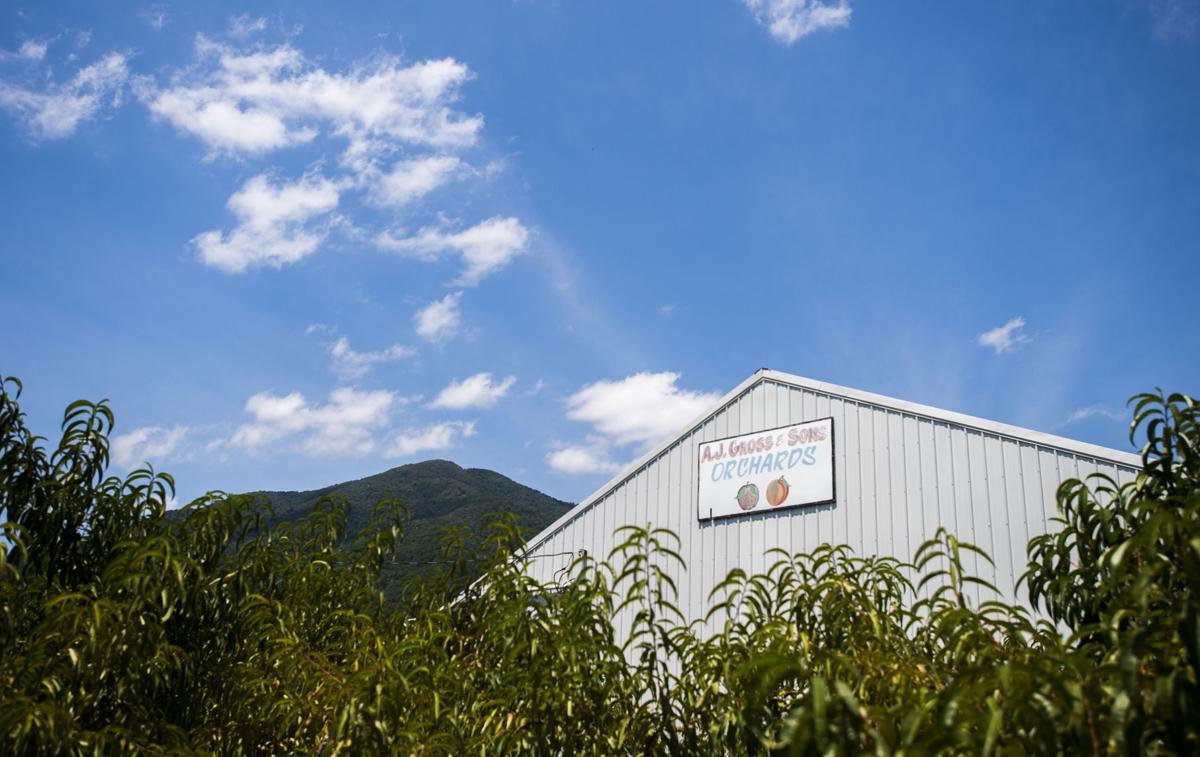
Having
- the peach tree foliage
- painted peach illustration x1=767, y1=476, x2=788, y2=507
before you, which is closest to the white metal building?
painted peach illustration x1=767, y1=476, x2=788, y2=507

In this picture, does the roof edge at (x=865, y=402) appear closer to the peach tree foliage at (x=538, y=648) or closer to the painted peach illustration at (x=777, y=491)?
the painted peach illustration at (x=777, y=491)

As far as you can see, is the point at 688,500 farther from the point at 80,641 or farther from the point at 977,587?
the point at 80,641

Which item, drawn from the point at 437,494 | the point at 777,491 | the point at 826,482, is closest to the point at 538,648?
the point at 826,482

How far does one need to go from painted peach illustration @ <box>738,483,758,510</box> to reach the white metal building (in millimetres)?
16

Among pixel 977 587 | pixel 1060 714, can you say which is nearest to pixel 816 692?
pixel 1060 714

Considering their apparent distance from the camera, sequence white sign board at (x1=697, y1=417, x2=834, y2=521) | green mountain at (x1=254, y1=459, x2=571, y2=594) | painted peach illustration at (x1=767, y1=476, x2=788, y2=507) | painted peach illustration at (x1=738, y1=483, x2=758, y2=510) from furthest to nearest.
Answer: green mountain at (x1=254, y1=459, x2=571, y2=594) < painted peach illustration at (x1=738, y1=483, x2=758, y2=510) < painted peach illustration at (x1=767, y1=476, x2=788, y2=507) < white sign board at (x1=697, y1=417, x2=834, y2=521)

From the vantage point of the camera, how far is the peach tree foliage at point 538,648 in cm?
206

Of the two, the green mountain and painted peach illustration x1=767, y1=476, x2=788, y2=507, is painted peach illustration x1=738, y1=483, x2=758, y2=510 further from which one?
the green mountain

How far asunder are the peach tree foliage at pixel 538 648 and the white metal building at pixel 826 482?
8.29 metres

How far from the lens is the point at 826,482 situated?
543 inches

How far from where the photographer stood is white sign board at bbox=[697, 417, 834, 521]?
45.9 ft

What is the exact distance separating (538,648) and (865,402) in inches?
435

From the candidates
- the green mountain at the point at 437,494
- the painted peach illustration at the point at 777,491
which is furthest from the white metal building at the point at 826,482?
the green mountain at the point at 437,494

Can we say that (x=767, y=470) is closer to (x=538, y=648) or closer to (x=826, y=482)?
→ (x=826, y=482)
